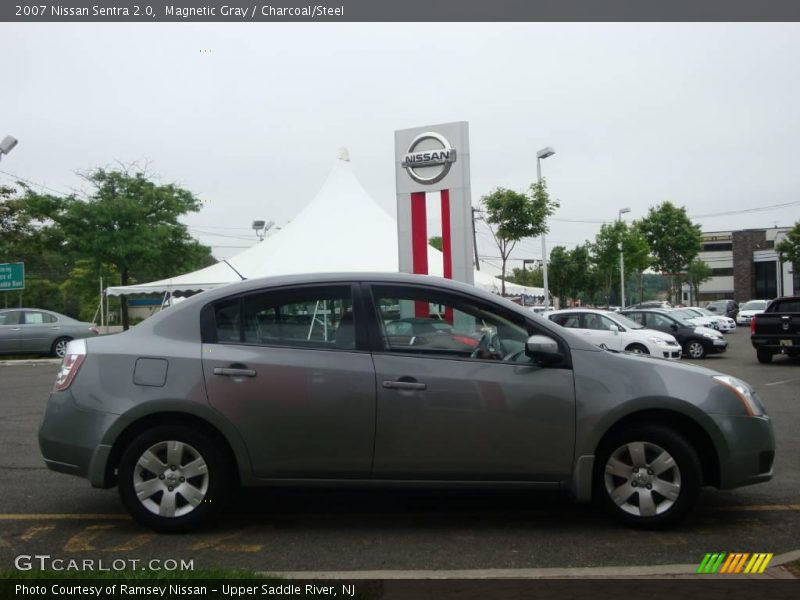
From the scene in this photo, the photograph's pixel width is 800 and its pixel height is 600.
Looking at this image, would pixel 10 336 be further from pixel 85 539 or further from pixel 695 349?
pixel 695 349

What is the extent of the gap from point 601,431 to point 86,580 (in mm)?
3046

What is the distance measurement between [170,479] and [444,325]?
2018mm

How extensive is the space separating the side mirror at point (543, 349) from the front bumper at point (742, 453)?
1087 millimetres

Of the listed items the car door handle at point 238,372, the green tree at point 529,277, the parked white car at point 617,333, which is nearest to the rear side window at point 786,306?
the parked white car at point 617,333

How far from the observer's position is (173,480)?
15.7 ft

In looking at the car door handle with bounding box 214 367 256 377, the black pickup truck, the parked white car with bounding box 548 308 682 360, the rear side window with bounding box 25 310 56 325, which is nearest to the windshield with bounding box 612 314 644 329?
the parked white car with bounding box 548 308 682 360

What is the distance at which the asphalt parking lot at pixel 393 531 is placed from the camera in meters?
4.38

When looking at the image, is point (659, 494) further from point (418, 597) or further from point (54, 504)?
point (54, 504)

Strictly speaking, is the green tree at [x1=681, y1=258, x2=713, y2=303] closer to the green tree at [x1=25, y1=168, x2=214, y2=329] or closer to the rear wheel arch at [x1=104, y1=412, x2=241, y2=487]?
the green tree at [x1=25, y1=168, x2=214, y2=329]

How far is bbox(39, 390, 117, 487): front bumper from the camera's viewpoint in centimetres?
478

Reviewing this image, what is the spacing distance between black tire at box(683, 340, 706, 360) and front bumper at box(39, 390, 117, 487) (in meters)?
18.9

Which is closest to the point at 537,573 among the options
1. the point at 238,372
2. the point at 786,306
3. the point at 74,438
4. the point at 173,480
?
Result: the point at 238,372

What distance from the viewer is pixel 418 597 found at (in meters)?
3.72

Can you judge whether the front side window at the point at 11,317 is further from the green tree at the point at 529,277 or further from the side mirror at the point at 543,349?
the green tree at the point at 529,277
